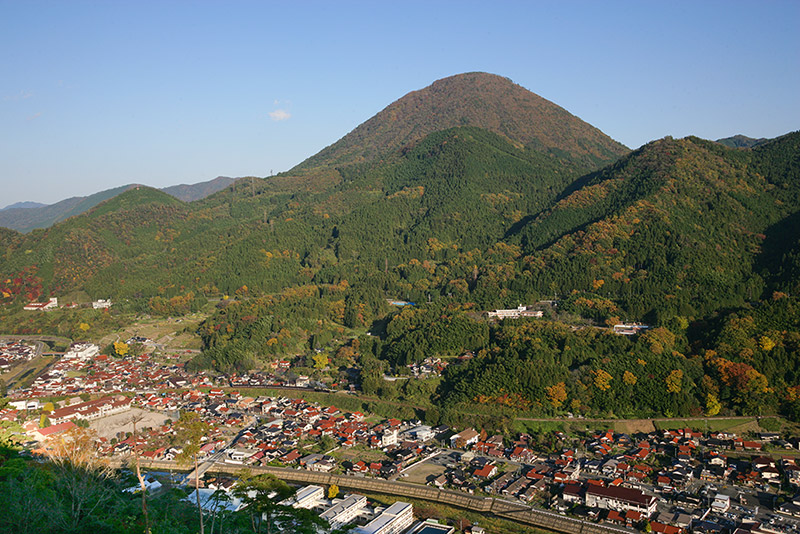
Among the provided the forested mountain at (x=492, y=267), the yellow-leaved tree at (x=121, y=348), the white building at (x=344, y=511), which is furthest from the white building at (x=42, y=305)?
the white building at (x=344, y=511)

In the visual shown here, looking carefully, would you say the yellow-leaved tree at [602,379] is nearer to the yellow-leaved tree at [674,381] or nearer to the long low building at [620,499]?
the yellow-leaved tree at [674,381]

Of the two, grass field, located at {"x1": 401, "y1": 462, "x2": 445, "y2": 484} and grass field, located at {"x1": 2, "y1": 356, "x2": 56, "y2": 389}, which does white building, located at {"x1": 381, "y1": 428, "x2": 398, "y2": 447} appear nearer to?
grass field, located at {"x1": 401, "y1": 462, "x2": 445, "y2": 484}

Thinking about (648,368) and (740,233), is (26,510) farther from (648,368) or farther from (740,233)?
(740,233)

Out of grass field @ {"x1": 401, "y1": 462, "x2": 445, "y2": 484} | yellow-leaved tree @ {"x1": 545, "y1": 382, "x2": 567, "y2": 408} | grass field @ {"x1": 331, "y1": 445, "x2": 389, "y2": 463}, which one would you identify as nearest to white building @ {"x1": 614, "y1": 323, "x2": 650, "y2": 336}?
yellow-leaved tree @ {"x1": 545, "y1": 382, "x2": 567, "y2": 408}

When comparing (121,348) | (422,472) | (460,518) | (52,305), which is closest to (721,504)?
(460,518)

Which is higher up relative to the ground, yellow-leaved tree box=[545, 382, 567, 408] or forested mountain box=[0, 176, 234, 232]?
forested mountain box=[0, 176, 234, 232]

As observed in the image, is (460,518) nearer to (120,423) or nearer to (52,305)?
(120,423)
